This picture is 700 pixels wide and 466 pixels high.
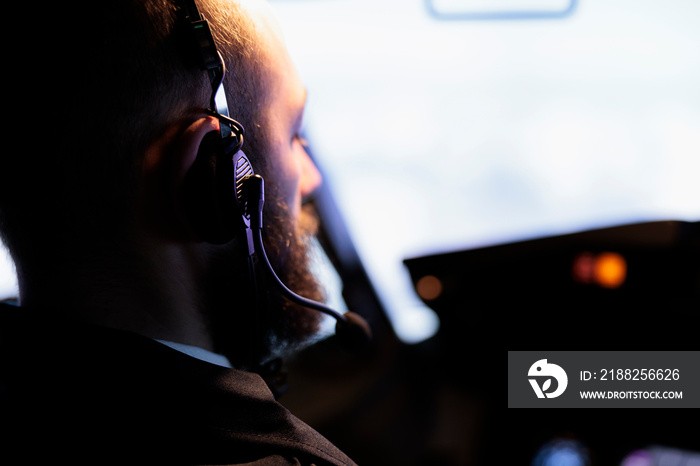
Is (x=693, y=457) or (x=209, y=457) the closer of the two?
(x=209, y=457)

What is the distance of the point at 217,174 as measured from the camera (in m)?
0.52

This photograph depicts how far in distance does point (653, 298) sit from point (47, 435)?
4.68ft

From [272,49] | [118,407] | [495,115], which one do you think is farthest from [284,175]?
[495,115]

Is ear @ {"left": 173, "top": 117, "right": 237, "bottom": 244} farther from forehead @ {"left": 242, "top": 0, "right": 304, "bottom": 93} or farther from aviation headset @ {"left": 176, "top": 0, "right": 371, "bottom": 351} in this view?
forehead @ {"left": 242, "top": 0, "right": 304, "bottom": 93}

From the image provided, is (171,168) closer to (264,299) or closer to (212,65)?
(212,65)

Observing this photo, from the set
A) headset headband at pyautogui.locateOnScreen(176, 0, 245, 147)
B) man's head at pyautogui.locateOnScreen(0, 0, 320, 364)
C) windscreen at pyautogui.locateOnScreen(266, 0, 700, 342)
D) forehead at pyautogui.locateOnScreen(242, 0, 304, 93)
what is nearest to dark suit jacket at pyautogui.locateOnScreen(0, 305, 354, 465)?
man's head at pyautogui.locateOnScreen(0, 0, 320, 364)

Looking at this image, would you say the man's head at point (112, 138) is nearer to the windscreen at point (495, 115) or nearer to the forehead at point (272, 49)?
the forehead at point (272, 49)

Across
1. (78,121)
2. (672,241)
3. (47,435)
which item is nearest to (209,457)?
(47,435)

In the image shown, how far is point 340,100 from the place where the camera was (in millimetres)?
1394

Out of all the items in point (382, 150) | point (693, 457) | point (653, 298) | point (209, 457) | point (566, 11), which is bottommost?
point (693, 457)

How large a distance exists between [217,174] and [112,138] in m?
0.11

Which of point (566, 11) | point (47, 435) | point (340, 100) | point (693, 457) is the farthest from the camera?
point (340, 100)

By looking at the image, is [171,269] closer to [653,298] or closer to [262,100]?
[262,100]

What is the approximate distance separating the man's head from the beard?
1.2 inches
